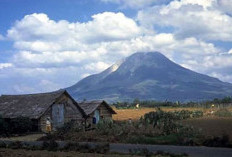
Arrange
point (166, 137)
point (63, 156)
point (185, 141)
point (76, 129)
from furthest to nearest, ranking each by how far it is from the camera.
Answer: point (76, 129) < point (166, 137) < point (185, 141) < point (63, 156)

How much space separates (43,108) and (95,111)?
970 centimetres

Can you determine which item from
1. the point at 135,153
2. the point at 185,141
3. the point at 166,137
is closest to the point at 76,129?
the point at 166,137

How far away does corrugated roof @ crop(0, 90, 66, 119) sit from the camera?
39781mm

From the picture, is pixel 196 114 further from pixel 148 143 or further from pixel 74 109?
pixel 148 143

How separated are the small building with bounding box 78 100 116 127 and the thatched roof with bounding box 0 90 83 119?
569cm

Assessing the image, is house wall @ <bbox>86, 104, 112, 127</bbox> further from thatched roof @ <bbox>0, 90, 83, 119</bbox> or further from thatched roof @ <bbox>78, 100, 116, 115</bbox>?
thatched roof @ <bbox>0, 90, 83, 119</bbox>

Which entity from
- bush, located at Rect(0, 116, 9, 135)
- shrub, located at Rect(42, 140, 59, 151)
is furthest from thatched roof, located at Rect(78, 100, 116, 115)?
shrub, located at Rect(42, 140, 59, 151)

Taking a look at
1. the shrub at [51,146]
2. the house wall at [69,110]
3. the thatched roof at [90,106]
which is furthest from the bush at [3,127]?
the shrub at [51,146]

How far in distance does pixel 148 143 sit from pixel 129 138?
2.08m

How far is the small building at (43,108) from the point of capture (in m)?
39.4

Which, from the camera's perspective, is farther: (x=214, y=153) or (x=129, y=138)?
(x=129, y=138)

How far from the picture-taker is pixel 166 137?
87.7ft

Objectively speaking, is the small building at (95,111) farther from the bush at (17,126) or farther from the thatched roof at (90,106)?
the bush at (17,126)

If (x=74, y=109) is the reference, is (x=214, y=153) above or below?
below
